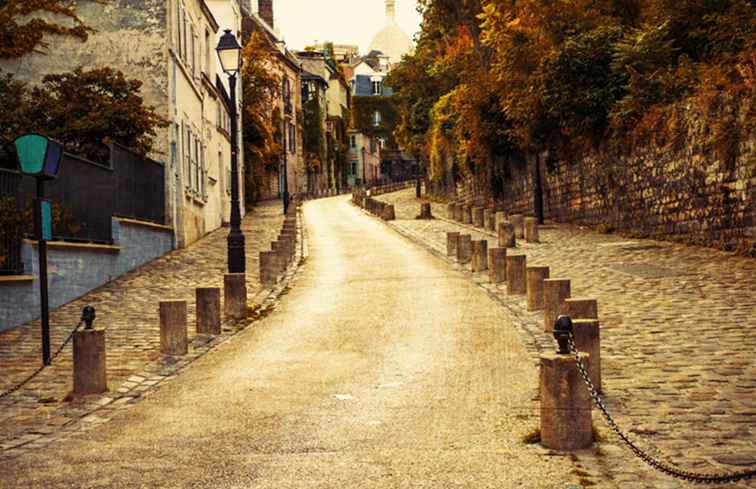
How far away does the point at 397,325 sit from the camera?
A: 42.2ft

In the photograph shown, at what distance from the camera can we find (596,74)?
89.0 feet

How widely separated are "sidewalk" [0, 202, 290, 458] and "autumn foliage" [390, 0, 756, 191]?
9909 millimetres

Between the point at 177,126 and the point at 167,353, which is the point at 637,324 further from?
the point at 177,126

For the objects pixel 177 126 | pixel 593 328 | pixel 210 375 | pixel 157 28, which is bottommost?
pixel 210 375

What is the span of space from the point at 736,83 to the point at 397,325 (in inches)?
384

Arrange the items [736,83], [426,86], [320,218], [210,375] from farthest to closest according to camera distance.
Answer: [426,86], [320,218], [736,83], [210,375]

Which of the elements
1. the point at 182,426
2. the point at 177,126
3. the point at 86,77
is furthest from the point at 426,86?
the point at 182,426

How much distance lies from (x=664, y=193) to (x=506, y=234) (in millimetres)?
4234

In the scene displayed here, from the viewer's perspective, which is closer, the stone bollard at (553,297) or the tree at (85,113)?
the stone bollard at (553,297)

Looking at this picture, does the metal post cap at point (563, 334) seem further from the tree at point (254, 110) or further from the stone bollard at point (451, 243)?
the tree at point (254, 110)

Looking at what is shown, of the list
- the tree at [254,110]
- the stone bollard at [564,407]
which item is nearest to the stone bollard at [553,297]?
the stone bollard at [564,407]

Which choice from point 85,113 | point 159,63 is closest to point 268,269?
point 85,113

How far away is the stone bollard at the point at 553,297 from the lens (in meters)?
11.7

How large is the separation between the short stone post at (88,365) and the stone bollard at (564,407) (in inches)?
179
